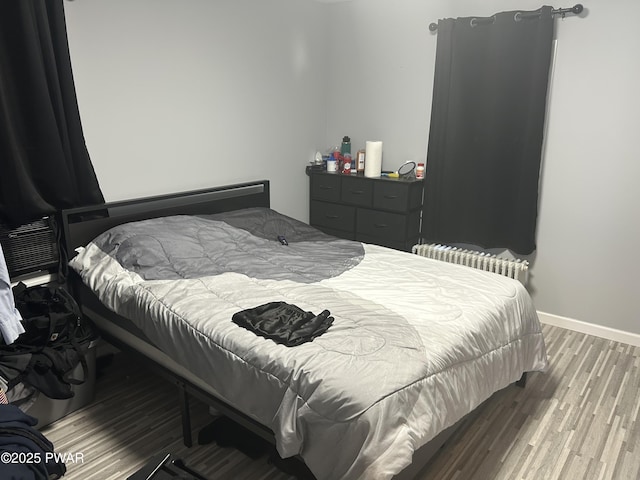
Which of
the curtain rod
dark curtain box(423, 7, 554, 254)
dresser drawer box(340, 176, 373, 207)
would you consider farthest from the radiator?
the curtain rod

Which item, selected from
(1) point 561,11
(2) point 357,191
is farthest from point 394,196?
(1) point 561,11

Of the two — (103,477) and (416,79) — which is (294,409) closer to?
(103,477)

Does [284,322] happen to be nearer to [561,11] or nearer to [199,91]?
[199,91]

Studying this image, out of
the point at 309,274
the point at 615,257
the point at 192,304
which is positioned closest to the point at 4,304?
the point at 192,304

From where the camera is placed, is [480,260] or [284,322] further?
[480,260]

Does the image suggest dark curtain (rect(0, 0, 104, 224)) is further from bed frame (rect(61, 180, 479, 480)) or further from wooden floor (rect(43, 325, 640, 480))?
wooden floor (rect(43, 325, 640, 480))

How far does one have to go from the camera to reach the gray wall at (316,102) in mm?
2957

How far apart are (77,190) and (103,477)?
5.06 feet

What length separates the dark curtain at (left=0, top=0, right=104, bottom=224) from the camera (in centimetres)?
239

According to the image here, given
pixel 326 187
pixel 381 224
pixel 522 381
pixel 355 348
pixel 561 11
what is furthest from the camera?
pixel 326 187

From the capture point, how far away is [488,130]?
352 cm

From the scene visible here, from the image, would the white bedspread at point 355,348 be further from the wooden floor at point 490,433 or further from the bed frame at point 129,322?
the wooden floor at point 490,433

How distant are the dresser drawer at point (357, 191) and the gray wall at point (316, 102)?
0.42 meters

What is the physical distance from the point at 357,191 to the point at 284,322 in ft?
7.24
